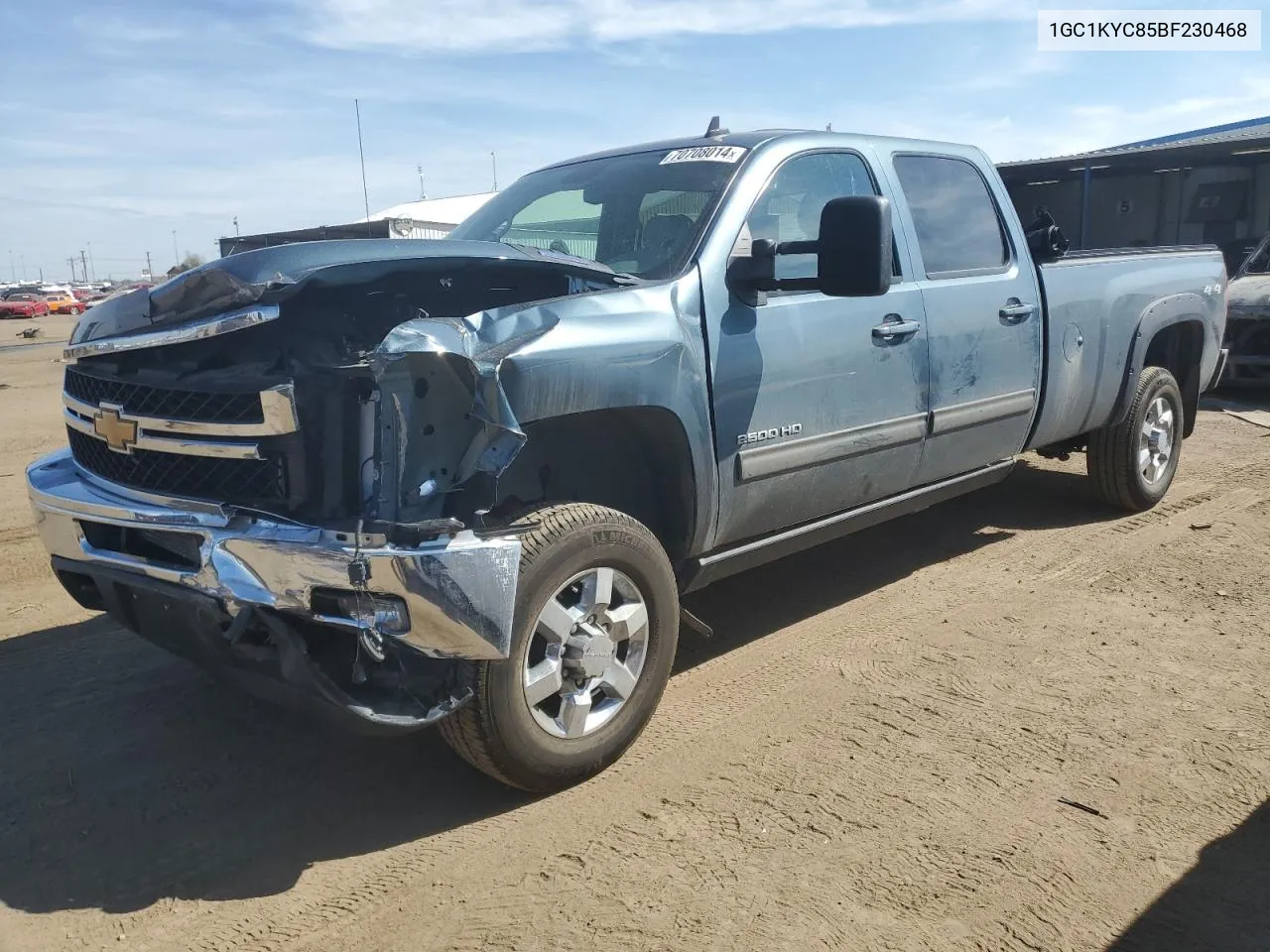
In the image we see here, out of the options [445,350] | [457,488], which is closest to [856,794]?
[457,488]

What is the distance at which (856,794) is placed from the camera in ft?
9.95

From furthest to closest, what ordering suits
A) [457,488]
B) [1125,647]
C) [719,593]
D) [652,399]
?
[719,593] < [1125,647] < [652,399] < [457,488]

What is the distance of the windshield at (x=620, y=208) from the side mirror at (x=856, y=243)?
1.57ft

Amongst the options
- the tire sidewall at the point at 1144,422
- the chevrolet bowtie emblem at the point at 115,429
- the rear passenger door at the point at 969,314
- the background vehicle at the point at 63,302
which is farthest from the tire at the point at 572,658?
the background vehicle at the point at 63,302

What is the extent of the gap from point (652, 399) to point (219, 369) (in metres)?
1.24

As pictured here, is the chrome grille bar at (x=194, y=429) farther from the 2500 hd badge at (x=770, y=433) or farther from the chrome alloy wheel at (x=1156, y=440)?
the chrome alloy wheel at (x=1156, y=440)

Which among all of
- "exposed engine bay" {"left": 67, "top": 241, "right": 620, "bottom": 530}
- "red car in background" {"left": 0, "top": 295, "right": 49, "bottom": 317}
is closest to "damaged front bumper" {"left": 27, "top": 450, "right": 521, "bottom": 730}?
"exposed engine bay" {"left": 67, "top": 241, "right": 620, "bottom": 530}

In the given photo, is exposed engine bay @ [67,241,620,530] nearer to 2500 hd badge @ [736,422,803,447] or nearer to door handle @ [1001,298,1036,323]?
A: 2500 hd badge @ [736,422,803,447]

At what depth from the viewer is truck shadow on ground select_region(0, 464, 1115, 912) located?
2723mm

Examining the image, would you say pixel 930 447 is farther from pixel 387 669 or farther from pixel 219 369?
pixel 219 369

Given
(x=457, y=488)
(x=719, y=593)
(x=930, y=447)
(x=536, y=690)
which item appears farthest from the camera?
(x=719, y=593)

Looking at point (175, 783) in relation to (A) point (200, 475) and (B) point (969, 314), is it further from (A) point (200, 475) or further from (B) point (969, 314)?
(B) point (969, 314)

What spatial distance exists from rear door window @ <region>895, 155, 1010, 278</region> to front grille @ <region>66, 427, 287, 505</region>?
112 inches

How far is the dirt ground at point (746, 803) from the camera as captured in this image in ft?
8.16
